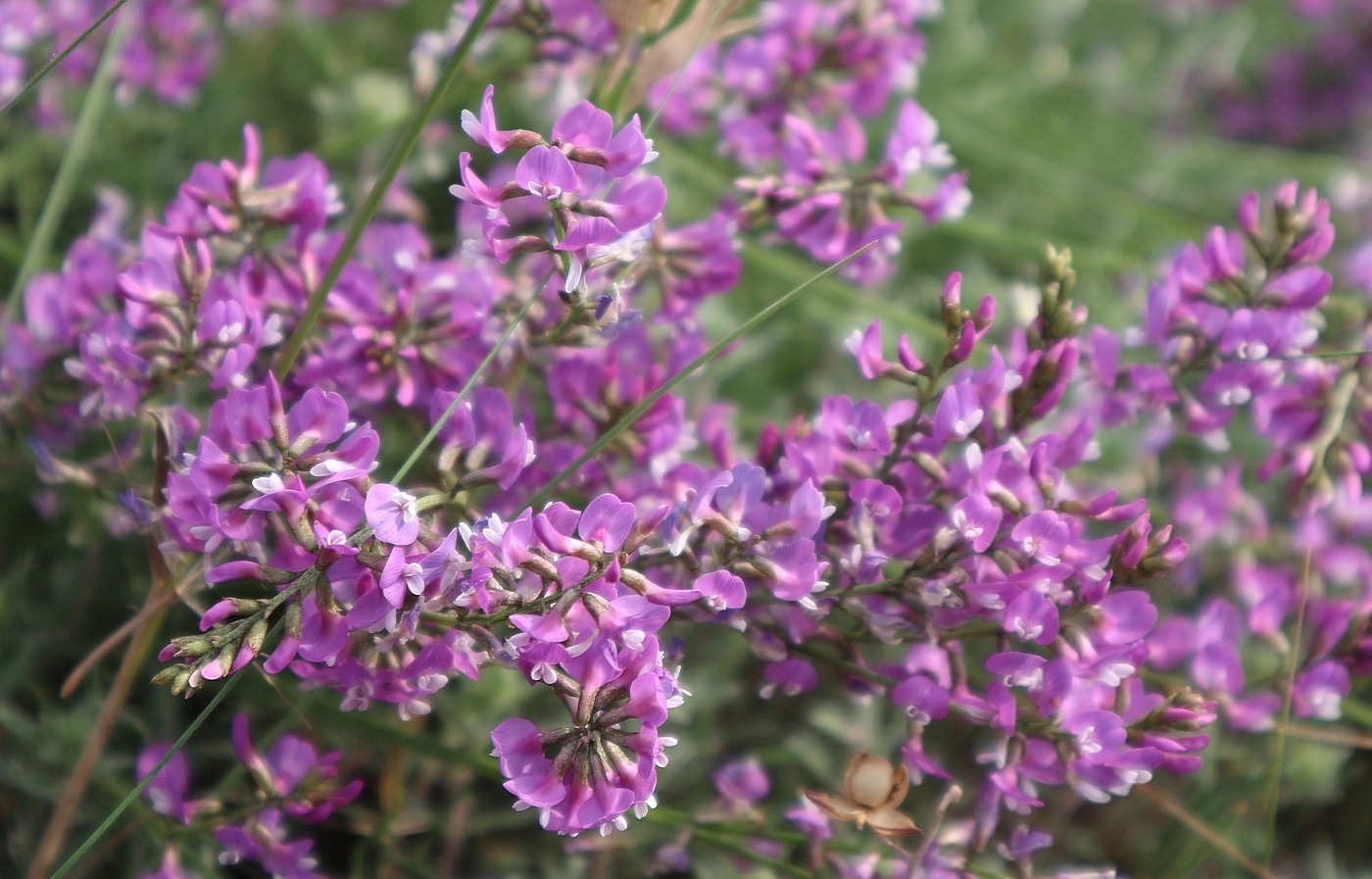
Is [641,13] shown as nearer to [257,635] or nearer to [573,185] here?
[573,185]

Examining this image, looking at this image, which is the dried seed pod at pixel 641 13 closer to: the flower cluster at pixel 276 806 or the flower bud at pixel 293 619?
the flower bud at pixel 293 619

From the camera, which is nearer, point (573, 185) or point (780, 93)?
point (573, 185)

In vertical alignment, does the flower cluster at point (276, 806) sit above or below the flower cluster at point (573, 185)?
below

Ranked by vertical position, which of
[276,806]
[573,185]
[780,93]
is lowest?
[276,806]

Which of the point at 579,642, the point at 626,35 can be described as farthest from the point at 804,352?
the point at 579,642

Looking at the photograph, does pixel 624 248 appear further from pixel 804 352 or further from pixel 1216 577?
pixel 1216 577

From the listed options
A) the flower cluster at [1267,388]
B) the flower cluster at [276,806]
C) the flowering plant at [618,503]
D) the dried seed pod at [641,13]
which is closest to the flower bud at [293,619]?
the flowering plant at [618,503]

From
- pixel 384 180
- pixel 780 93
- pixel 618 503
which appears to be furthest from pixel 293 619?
pixel 780 93

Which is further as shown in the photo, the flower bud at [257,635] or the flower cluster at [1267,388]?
the flower cluster at [1267,388]
